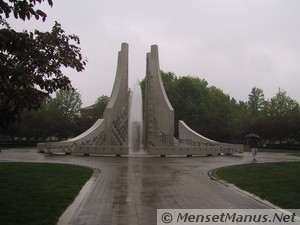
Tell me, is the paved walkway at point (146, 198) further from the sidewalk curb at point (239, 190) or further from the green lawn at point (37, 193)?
the green lawn at point (37, 193)

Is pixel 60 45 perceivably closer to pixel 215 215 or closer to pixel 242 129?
pixel 215 215

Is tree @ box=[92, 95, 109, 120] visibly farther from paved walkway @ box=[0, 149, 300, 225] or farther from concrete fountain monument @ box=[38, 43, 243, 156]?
paved walkway @ box=[0, 149, 300, 225]

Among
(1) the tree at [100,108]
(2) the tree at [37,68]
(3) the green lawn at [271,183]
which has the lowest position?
(3) the green lawn at [271,183]

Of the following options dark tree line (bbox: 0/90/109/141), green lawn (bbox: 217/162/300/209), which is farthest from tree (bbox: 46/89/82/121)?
green lawn (bbox: 217/162/300/209)

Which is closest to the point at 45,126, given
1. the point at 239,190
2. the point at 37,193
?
the point at 37,193

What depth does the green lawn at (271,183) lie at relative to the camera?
1018 cm

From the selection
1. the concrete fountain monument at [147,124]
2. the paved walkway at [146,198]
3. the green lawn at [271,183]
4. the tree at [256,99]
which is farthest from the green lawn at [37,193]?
the tree at [256,99]

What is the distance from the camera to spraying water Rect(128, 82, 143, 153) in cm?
3850

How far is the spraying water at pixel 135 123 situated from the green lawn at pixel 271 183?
20827 mm

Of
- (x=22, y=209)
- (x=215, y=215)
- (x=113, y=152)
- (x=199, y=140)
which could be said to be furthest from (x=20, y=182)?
(x=199, y=140)

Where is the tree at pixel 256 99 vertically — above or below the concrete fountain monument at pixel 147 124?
above

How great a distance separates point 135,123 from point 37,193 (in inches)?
1201

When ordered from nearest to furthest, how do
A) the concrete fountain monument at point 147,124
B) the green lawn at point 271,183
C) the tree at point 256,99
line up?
the green lawn at point 271,183 → the concrete fountain monument at point 147,124 → the tree at point 256,99

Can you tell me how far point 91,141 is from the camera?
110ft
